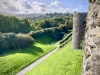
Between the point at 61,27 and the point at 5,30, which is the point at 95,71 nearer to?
the point at 5,30

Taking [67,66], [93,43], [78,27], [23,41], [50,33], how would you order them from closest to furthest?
[93,43] < [67,66] < [78,27] < [23,41] < [50,33]

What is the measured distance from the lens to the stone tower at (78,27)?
29219mm

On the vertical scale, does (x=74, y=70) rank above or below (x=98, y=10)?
below

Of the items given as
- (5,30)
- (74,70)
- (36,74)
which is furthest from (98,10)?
A: (5,30)

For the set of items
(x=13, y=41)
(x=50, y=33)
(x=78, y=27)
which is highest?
(x=78, y=27)

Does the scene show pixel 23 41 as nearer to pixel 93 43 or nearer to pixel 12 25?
pixel 12 25

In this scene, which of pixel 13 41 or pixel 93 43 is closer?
pixel 93 43

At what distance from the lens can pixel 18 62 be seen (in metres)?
36.0

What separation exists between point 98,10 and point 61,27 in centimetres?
8427

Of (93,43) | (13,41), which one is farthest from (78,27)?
(93,43)

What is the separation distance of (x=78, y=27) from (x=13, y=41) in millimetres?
22404

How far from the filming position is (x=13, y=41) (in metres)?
46.5

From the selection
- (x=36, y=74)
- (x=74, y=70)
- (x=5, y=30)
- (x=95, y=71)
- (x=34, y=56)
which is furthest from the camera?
(x=5, y=30)

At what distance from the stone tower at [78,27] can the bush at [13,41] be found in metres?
20.5
